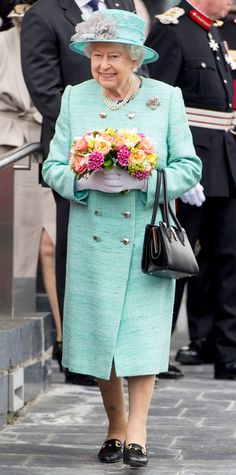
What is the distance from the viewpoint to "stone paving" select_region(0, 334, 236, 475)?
239 inches

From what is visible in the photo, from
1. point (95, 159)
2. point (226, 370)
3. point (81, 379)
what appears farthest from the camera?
point (226, 370)

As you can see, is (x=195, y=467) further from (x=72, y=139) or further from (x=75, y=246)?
(x=72, y=139)

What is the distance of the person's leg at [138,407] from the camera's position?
6.04 m

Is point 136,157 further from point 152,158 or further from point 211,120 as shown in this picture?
point 211,120

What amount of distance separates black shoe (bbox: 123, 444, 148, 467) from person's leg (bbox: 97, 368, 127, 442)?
29 cm

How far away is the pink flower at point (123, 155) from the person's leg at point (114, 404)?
2.92 feet

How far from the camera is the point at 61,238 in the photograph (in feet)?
26.1

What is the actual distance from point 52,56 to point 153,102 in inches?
65.2

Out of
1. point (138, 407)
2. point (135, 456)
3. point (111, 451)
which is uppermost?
point (138, 407)

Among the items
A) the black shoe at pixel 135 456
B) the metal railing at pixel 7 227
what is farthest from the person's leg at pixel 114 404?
the metal railing at pixel 7 227

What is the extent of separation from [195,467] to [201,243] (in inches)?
121

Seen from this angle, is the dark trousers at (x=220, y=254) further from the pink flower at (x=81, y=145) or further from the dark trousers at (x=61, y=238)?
the pink flower at (x=81, y=145)

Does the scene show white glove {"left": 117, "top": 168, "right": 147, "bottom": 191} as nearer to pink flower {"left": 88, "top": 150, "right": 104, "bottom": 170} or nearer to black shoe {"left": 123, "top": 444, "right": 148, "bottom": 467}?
pink flower {"left": 88, "top": 150, "right": 104, "bottom": 170}

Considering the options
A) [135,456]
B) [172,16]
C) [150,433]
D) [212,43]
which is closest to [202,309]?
[212,43]
